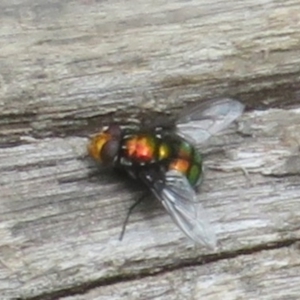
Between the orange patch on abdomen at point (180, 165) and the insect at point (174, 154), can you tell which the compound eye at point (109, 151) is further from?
the orange patch on abdomen at point (180, 165)

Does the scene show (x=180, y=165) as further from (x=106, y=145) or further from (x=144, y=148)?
(x=106, y=145)

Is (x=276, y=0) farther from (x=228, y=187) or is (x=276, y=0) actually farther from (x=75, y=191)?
(x=75, y=191)

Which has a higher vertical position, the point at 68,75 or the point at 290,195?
the point at 68,75

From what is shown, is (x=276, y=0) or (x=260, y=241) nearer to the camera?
(x=260, y=241)

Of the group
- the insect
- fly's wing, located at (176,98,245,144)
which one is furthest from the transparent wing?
fly's wing, located at (176,98,245,144)

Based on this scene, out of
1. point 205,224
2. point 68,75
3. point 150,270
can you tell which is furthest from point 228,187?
point 68,75
